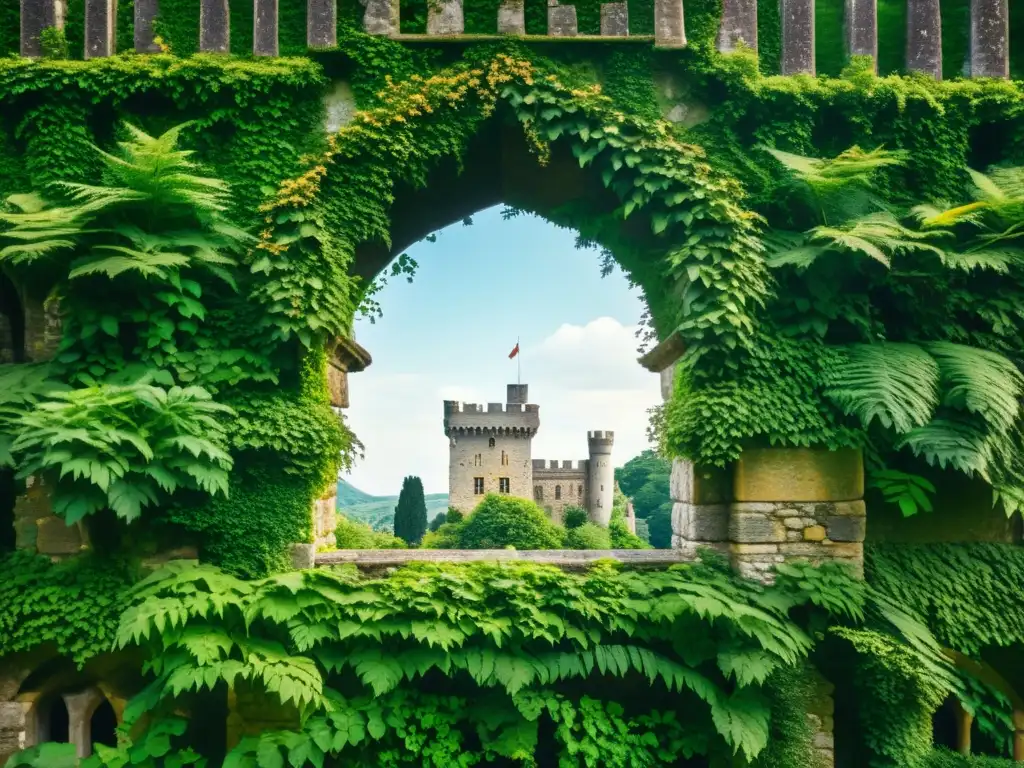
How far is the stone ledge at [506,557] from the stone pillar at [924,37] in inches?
198

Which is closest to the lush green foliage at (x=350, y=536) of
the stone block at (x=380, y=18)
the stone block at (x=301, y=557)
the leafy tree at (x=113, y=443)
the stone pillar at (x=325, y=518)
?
the stone pillar at (x=325, y=518)

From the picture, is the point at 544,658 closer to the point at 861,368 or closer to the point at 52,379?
the point at 861,368

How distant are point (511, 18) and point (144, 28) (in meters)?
3.39

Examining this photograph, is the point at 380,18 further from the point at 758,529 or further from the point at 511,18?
the point at 758,529

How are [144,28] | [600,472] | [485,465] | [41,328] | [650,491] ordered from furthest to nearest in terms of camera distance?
[650,491], [600,472], [485,465], [144,28], [41,328]

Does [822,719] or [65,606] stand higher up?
[65,606]

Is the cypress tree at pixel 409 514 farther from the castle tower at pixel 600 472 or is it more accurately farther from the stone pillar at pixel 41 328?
the stone pillar at pixel 41 328

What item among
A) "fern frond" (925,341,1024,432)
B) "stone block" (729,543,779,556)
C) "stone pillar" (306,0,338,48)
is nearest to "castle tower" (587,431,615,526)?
"stone block" (729,543,779,556)

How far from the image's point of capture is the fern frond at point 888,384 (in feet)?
16.1

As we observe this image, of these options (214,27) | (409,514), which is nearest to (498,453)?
(409,514)

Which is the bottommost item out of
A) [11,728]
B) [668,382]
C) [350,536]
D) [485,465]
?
[11,728]

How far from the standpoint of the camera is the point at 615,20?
6.19m

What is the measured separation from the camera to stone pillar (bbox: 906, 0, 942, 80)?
247 inches

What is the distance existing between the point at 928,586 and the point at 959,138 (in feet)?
13.4
